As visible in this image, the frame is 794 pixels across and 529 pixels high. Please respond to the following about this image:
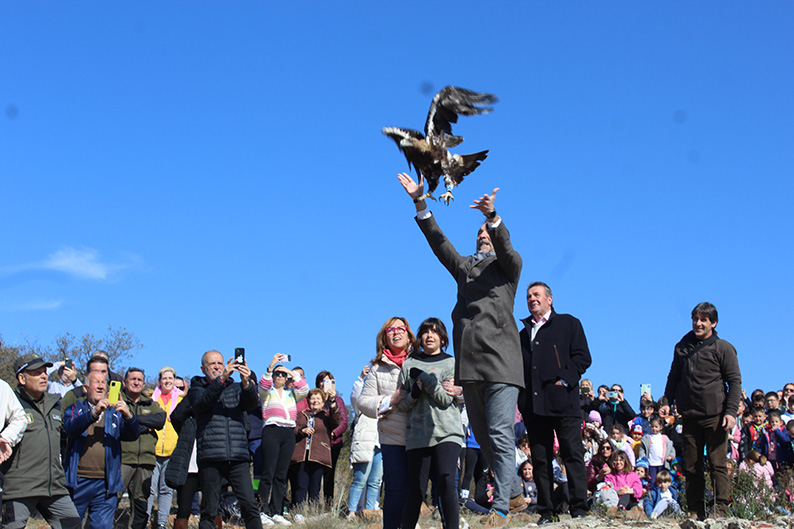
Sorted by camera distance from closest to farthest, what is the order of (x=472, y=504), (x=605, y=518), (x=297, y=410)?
1. (x=605, y=518)
2. (x=472, y=504)
3. (x=297, y=410)

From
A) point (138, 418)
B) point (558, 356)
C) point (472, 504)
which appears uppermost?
point (558, 356)

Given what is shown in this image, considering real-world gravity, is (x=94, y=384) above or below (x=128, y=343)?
below

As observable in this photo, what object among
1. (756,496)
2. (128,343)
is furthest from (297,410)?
(128,343)

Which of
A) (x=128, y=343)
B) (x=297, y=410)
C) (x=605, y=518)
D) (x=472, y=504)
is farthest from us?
(x=128, y=343)

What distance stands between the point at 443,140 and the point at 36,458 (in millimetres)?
4943

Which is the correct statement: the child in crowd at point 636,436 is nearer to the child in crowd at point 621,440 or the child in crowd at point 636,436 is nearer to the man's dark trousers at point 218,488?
the child in crowd at point 621,440

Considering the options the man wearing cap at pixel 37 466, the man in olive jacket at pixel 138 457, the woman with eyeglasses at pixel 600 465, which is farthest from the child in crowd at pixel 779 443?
the man wearing cap at pixel 37 466

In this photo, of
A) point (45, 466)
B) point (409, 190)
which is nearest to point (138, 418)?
point (45, 466)

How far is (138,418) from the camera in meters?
7.25

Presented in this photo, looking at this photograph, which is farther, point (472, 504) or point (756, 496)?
point (472, 504)

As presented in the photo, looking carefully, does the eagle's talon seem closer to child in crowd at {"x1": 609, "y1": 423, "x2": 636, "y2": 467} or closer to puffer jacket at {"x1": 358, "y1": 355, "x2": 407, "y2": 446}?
puffer jacket at {"x1": 358, "y1": 355, "x2": 407, "y2": 446}

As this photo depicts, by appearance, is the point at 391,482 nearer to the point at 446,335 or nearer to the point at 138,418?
the point at 446,335

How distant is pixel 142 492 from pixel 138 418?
1039 mm

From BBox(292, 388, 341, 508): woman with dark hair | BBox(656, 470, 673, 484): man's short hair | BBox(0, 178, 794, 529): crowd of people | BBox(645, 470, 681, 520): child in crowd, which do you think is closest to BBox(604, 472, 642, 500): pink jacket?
BBox(645, 470, 681, 520): child in crowd
